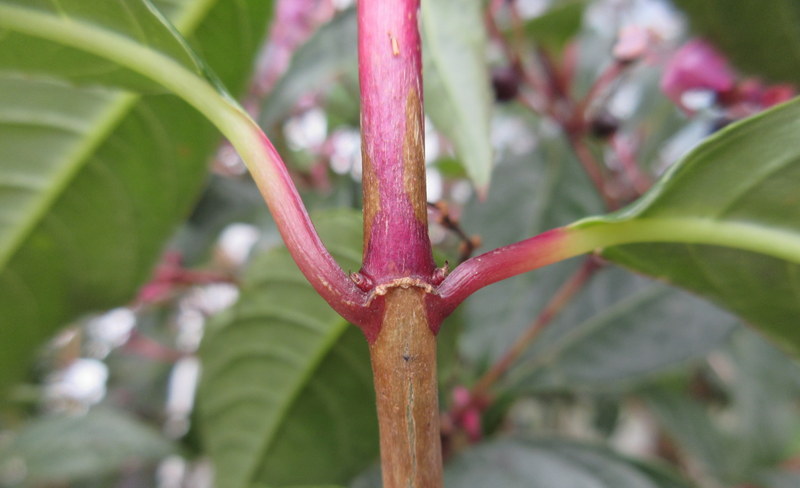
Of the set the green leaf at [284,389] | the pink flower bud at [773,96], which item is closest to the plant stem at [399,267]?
the green leaf at [284,389]

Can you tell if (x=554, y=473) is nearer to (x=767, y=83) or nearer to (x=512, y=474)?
(x=512, y=474)

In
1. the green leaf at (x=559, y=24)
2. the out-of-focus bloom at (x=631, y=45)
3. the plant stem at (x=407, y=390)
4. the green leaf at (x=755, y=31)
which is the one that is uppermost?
the green leaf at (x=559, y=24)

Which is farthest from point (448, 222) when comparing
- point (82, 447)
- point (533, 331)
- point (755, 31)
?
point (82, 447)

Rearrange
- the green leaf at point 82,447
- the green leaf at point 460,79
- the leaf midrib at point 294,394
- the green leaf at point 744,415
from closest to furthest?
the green leaf at point 460,79, the leaf midrib at point 294,394, the green leaf at point 82,447, the green leaf at point 744,415

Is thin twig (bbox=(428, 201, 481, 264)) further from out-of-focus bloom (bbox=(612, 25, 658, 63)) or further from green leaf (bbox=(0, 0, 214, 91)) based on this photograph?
out-of-focus bloom (bbox=(612, 25, 658, 63))

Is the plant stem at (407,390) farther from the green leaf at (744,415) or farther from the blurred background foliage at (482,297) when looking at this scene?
the green leaf at (744,415)

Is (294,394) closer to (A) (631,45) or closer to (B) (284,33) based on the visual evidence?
(A) (631,45)
